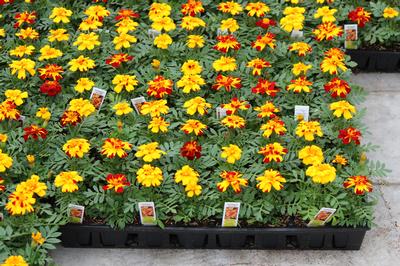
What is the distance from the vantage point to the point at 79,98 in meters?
3.55

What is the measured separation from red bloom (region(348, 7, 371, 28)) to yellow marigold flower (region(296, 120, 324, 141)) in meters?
1.15

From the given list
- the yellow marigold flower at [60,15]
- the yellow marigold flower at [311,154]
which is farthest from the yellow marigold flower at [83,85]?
the yellow marigold flower at [311,154]

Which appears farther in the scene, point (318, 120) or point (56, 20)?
point (56, 20)

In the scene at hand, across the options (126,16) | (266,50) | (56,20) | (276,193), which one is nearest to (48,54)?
(56,20)

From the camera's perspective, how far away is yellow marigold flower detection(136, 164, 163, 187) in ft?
9.56

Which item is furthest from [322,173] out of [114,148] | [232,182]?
[114,148]

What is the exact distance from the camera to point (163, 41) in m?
3.73

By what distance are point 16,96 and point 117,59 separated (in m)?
0.62

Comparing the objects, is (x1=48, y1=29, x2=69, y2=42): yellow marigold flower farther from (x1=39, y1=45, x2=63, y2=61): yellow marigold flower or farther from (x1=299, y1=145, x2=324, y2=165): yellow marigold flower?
(x1=299, y1=145, x2=324, y2=165): yellow marigold flower

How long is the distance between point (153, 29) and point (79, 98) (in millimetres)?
712

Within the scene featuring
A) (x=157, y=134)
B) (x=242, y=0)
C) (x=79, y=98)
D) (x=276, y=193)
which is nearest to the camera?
(x=276, y=193)

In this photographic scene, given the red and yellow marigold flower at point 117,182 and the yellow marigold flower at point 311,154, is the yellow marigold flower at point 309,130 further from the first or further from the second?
the red and yellow marigold flower at point 117,182

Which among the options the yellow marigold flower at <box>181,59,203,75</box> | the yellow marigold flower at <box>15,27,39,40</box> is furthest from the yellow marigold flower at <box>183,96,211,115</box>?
the yellow marigold flower at <box>15,27,39,40</box>

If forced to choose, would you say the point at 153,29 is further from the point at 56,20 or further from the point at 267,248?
the point at 267,248
